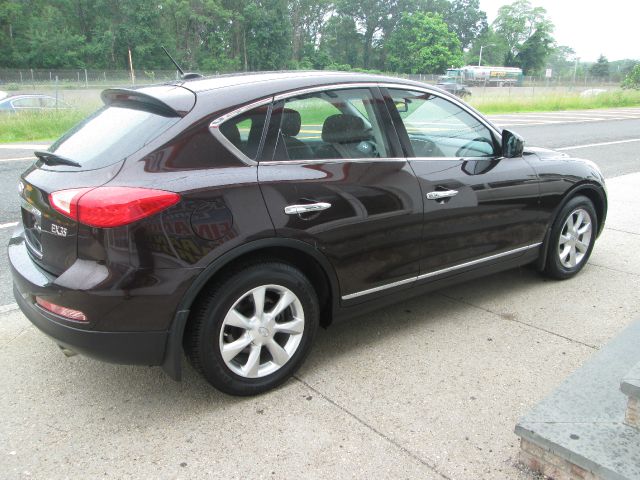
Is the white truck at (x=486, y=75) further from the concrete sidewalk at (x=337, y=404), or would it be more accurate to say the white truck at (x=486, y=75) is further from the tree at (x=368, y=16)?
the concrete sidewalk at (x=337, y=404)

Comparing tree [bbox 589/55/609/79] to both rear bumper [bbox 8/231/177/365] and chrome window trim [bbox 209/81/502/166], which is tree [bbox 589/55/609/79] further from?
rear bumper [bbox 8/231/177/365]

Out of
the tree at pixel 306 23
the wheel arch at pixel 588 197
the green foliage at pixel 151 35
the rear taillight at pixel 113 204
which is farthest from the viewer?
the tree at pixel 306 23

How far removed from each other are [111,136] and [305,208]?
104 cm

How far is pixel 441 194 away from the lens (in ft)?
11.4

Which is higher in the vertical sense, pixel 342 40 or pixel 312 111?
pixel 342 40

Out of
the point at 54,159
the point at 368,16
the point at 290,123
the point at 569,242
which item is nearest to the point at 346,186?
the point at 290,123

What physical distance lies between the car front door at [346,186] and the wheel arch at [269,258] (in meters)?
0.05

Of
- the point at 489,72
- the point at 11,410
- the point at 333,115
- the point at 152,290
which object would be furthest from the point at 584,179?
the point at 489,72

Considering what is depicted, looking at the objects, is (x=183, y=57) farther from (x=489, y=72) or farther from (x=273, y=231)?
(x=273, y=231)

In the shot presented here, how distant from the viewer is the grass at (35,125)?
1485cm

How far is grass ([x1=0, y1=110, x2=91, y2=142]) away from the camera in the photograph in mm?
14852

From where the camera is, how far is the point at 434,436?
103 inches

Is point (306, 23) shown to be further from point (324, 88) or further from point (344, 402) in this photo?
point (344, 402)

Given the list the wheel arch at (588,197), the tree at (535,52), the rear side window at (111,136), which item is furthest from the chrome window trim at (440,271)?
the tree at (535,52)
